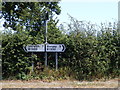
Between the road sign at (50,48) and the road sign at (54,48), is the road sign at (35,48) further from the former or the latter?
the road sign at (54,48)

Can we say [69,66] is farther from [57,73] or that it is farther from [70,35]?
[70,35]

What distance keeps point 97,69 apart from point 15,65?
3.61m

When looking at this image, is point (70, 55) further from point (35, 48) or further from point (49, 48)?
point (35, 48)

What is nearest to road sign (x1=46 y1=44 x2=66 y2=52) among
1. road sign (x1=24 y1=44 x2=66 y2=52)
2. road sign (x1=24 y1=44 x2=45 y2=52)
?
road sign (x1=24 y1=44 x2=66 y2=52)

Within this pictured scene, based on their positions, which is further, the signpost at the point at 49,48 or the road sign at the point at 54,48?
the road sign at the point at 54,48

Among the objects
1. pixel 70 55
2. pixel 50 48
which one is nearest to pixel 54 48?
pixel 50 48

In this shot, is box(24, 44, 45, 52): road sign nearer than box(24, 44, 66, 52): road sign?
Yes

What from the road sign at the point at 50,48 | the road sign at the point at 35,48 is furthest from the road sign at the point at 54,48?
the road sign at the point at 35,48

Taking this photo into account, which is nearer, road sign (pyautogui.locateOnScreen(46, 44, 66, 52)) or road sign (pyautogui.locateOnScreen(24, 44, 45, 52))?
road sign (pyautogui.locateOnScreen(24, 44, 45, 52))

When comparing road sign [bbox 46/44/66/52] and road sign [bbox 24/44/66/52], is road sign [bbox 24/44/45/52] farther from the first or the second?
road sign [bbox 46/44/66/52]

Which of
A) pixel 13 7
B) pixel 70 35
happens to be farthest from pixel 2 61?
pixel 13 7

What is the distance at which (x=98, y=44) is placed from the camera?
399 inches

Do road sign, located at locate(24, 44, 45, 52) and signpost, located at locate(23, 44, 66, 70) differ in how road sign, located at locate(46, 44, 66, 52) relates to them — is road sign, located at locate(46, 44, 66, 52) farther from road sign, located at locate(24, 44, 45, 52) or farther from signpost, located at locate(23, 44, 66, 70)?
road sign, located at locate(24, 44, 45, 52)

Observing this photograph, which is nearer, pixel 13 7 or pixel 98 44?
pixel 98 44
